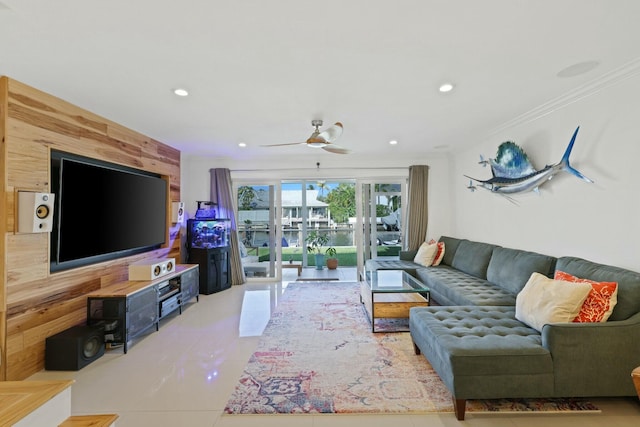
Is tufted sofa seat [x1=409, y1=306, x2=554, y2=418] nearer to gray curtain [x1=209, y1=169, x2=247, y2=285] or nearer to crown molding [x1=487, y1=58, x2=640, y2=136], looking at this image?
crown molding [x1=487, y1=58, x2=640, y2=136]

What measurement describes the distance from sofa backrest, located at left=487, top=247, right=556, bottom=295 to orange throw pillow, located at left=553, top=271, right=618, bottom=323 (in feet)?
2.56

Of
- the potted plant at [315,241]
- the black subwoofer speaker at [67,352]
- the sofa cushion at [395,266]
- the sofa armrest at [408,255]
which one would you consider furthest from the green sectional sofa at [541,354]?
the potted plant at [315,241]

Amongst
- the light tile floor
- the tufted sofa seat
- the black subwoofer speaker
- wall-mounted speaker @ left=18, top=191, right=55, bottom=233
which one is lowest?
the light tile floor

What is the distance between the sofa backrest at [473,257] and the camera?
3865 millimetres

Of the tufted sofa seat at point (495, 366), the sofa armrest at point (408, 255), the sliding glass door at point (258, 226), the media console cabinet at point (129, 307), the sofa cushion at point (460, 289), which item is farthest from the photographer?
the sliding glass door at point (258, 226)

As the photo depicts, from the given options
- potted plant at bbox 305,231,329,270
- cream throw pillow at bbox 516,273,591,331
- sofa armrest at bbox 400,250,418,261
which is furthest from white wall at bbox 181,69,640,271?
potted plant at bbox 305,231,329,270

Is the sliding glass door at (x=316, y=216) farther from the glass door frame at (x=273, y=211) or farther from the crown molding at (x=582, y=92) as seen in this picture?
the crown molding at (x=582, y=92)

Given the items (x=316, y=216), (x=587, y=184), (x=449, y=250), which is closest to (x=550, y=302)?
(x=587, y=184)

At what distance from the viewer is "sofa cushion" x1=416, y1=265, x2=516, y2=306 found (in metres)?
2.94

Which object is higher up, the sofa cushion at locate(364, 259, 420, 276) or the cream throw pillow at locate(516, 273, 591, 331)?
the cream throw pillow at locate(516, 273, 591, 331)

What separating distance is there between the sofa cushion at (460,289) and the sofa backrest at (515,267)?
0.32 feet

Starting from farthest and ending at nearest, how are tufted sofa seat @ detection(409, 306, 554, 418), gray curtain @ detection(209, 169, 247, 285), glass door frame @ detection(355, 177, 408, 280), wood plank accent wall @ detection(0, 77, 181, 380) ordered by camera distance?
glass door frame @ detection(355, 177, 408, 280), gray curtain @ detection(209, 169, 247, 285), wood plank accent wall @ detection(0, 77, 181, 380), tufted sofa seat @ detection(409, 306, 554, 418)

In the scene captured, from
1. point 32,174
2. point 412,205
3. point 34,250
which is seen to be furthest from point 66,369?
point 412,205

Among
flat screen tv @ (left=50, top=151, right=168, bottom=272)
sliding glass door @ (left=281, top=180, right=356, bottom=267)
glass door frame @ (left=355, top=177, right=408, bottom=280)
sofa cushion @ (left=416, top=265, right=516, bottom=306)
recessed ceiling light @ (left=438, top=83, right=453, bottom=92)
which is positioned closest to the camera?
recessed ceiling light @ (left=438, top=83, right=453, bottom=92)
